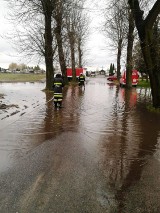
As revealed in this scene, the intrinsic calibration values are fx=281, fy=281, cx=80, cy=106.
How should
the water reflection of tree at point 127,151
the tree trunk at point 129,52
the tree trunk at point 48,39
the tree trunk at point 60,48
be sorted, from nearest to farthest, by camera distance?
the water reflection of tree at point 127,151
the tree trunk at point 48,39
the tree trunk at point 129,52
the tree trunk at point 60,48

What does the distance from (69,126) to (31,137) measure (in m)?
2.10

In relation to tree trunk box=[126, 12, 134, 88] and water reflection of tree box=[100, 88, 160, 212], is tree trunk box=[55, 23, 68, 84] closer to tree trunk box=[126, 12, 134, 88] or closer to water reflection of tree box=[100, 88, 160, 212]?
tree trunk box=[126, 12, 134, 88]

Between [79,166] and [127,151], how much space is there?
180cm

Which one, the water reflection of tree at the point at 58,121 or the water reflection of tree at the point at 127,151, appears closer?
the water reflection of tree at the point at 127,151

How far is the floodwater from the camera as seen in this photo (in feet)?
14.6

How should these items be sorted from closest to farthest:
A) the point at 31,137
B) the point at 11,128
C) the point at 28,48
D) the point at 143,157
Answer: the point at 143,157
the point at 31,137
the point at 11,128
the point at 28,48

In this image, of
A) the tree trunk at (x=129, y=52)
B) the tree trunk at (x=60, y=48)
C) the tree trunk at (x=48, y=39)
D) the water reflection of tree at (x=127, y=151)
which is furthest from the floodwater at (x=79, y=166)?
→ the tree trunk at (x=60, y=48)

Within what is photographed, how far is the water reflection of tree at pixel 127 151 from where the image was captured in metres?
5.16

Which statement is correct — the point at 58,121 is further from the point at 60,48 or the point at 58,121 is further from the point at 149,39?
the point at 60,48

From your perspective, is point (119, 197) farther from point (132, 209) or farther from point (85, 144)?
point (85, 144)

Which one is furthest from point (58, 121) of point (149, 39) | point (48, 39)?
point (48, 39)

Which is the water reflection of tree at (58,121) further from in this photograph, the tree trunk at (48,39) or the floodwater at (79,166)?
the tree trunk at (48,39)

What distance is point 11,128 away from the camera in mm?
9945

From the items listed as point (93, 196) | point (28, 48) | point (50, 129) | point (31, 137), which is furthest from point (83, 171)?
point (28, 48)
